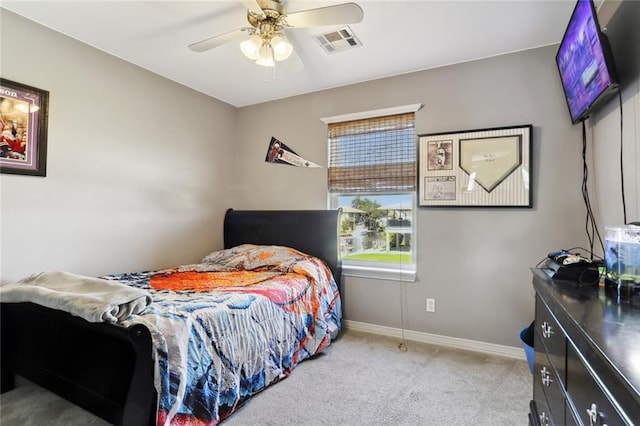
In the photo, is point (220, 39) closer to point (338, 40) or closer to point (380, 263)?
point (338, 40)

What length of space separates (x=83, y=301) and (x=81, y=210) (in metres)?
1.34

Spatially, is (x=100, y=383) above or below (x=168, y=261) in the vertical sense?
below

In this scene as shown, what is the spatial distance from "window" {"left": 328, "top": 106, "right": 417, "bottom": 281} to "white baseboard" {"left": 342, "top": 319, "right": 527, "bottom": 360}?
1.68 ft

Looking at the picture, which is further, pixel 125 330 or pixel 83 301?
pixel 83 301

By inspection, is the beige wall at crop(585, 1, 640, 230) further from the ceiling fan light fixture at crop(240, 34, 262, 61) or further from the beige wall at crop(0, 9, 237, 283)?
the beige wall at crop(0, 9, 237, 283)

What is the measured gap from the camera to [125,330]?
1.44 m

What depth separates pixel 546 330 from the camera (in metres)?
1.38

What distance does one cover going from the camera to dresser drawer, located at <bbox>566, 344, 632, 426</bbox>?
0.69m

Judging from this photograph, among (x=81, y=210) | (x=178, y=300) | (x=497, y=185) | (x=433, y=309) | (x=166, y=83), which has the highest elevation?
(x=166, y=83)

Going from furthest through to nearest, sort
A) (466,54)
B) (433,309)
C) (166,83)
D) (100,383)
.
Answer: (166,83) < (433,309) < (466,54) < (100,383)

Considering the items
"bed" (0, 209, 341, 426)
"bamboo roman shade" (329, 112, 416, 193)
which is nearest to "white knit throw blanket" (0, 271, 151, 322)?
"bed" (0, 209, 341, 426)

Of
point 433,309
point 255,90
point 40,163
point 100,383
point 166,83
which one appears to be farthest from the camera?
point 255,90

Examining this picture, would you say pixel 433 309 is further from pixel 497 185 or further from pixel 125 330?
pixel 125 330

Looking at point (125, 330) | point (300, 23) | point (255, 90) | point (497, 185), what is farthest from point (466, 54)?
point (125, 330)
